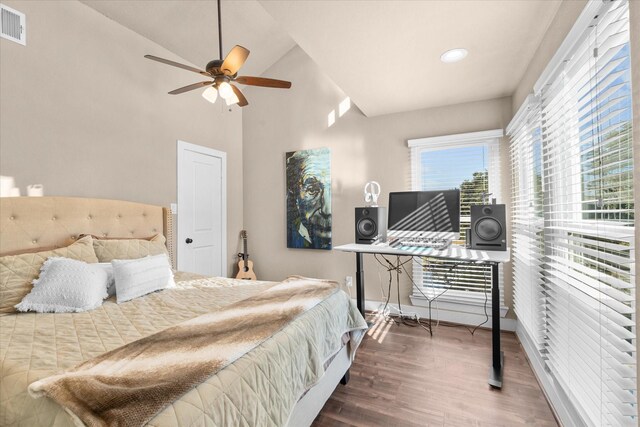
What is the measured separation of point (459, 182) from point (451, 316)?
145cm

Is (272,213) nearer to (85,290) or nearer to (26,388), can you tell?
(85,290)

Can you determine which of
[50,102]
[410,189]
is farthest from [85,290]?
[410,189]

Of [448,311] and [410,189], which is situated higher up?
[410,189]

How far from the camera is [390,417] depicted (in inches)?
70.4

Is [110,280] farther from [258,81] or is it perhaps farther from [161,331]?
[258,81]

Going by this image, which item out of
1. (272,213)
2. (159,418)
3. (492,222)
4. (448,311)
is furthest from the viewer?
(272,213)

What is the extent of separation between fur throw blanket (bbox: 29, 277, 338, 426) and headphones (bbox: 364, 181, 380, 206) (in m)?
1.97

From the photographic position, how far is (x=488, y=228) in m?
2.66

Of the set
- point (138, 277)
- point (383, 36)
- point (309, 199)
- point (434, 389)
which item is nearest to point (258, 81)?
point (383, 36)

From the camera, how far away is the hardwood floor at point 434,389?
1.78m

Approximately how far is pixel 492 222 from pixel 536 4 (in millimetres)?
1572

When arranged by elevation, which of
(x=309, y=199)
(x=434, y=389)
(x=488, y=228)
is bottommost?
(x=434, y=389)

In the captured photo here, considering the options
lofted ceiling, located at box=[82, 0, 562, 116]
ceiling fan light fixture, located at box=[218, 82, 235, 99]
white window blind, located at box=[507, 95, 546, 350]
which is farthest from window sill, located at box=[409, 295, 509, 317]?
ceiling fan light fixture, located at box=[218, 82, 235, 99]

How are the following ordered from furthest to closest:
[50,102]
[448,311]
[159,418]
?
1. [448,311]
2. [50,102]
3. [159,418]
